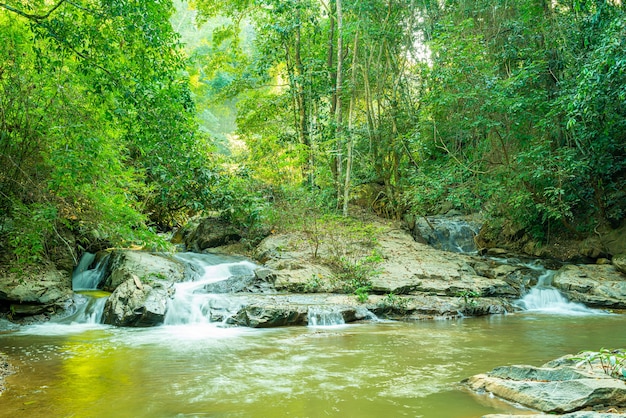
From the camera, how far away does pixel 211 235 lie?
14.2 m

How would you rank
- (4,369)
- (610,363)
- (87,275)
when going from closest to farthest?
(610,363)
(4,369)
(87,275)

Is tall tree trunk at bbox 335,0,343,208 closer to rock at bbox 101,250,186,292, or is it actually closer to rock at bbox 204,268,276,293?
rock at bbox 204,268,276,293

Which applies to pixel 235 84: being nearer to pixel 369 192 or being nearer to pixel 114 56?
pixel 369 192

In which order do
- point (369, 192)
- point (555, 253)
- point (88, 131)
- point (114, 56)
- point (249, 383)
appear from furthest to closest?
point (369, 192), point (555, 253), point (88, 131), point (114, 56), point (249, 383)

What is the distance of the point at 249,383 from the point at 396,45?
14.0 meters

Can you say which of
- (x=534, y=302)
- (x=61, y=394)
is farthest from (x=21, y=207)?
(x=534, y=302)

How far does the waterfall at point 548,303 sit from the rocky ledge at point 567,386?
21.6 feet

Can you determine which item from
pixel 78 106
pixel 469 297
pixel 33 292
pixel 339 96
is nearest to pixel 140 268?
pixel 33 292

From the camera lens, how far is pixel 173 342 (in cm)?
730

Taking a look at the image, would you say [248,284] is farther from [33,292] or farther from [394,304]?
[33,292]

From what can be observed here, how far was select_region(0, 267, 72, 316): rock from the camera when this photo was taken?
345 inches

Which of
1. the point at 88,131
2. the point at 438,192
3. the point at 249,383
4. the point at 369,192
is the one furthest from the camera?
the point at 369,192

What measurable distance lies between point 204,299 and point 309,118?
959 centimetres

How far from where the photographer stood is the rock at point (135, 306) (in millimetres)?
8555
